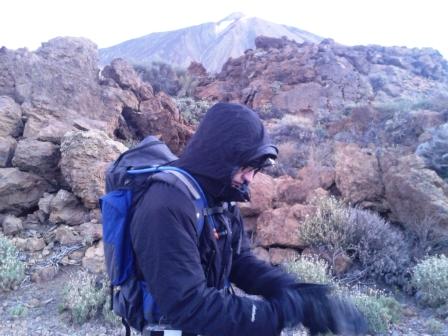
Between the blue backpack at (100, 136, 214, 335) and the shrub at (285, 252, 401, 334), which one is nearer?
the blue backpack at (100, 136, 214, 335)

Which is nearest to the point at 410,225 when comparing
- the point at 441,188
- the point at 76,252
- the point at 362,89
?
the point at 441,188

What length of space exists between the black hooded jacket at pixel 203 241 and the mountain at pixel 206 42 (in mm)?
55634

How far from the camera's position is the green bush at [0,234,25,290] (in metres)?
4.73

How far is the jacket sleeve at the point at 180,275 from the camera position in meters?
1.53

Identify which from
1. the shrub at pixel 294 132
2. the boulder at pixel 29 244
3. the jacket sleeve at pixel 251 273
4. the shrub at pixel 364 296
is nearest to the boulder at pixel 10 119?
the boulder at pixel 29 244

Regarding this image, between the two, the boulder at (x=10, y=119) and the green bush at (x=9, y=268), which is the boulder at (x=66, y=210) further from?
the boulder at (x=10, y=119)

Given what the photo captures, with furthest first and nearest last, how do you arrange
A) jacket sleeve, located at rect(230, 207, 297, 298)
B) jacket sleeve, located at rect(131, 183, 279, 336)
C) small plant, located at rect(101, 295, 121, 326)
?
small plant, located at rect(101, 295, 121, 326) → jacket sleeve, located at rect(230, 207, 297, 298) → jacket sleeve, located at rect(131, 183, 279, 336)

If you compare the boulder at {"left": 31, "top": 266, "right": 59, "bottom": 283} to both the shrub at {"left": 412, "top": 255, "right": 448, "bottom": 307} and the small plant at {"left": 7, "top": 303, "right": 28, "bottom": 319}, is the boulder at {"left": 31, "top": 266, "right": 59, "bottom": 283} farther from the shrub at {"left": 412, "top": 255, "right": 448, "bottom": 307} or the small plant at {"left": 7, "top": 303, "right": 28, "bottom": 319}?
the shrub at {"left": 412, "top": 255, "right": 448, "bottom": 307}

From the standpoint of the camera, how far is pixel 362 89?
729 inches

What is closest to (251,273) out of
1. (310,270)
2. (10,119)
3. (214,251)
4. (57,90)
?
(214,251)

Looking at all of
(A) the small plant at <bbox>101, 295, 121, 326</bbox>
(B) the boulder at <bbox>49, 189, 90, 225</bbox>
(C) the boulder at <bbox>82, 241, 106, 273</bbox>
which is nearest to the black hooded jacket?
(A) the small plant at <bbox>101, 295, 121, 326</bbox>

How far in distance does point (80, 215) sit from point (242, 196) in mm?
4531

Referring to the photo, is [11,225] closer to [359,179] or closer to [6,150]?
[6,150]

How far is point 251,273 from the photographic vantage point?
2174mm
